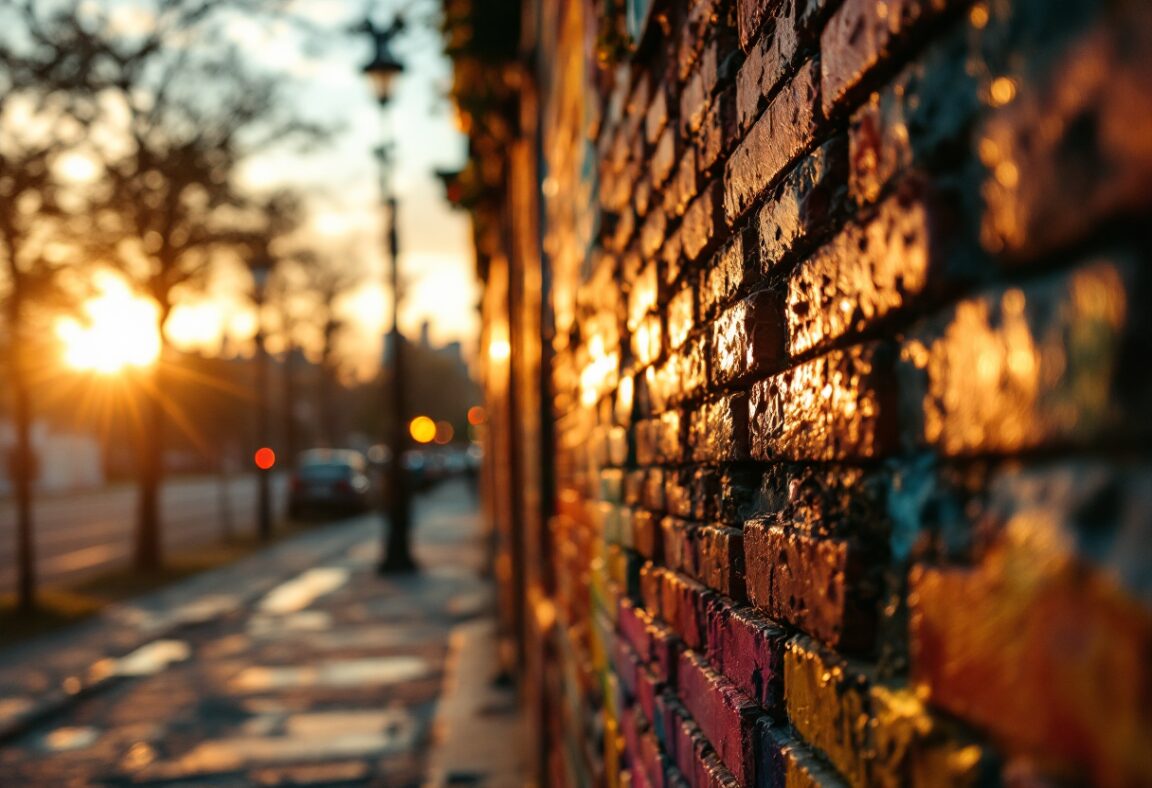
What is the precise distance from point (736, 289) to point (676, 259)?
42 cm

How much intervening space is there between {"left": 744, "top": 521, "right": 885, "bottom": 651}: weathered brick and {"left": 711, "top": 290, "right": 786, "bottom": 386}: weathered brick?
0.59ft

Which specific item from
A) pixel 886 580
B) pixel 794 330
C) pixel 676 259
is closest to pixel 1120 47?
pixel 886 580

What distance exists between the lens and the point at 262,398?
26438 millimetres

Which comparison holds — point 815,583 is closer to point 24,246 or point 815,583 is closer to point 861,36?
point 861,36

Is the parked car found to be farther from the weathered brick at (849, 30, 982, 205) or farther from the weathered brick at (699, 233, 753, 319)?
Answer: the weathered brick at (849, 30, 982, 205)

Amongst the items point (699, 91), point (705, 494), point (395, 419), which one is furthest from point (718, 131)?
point (395, 419)

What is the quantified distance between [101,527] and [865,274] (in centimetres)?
2953

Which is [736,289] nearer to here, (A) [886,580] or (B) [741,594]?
(B) [741,594]

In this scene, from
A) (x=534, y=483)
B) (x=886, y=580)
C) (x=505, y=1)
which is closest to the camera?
(x=886, y=580)

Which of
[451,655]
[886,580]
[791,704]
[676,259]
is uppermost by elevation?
[676,259]

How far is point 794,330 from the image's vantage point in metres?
1.22

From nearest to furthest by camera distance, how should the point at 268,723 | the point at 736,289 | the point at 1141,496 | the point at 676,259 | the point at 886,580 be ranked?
the point at 1141,496, the point at 886,580, the point at 736,289, the point at 676,259, the point at 268,723

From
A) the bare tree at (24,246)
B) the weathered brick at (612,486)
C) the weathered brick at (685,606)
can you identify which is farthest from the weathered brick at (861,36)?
the bare tree at (24,246)

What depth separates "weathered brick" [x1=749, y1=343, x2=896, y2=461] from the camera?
0.93m
